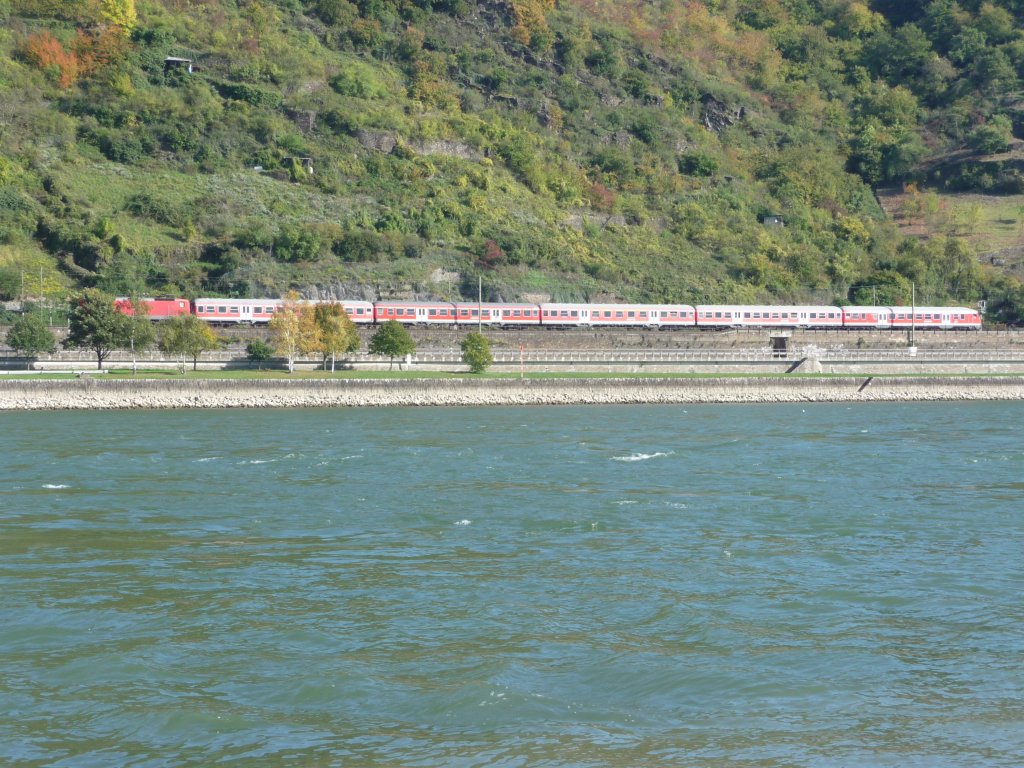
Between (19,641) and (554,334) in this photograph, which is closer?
(19,641)

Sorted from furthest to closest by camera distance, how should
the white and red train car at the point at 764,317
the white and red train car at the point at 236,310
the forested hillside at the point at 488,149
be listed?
the forested hillside at the point at 488,149
the white and red train car at the point at 764,317
the white and red train car at the point at 236,310

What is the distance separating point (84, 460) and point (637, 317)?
46755mm

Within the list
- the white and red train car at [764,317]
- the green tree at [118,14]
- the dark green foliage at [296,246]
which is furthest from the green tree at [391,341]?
the green tree at [118,14]

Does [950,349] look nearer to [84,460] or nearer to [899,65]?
[84,460]

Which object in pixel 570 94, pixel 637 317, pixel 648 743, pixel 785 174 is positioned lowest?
pixel 648 743

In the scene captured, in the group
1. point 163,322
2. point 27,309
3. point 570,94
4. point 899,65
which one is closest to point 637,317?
point 163,322

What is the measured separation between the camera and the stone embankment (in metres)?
48.6

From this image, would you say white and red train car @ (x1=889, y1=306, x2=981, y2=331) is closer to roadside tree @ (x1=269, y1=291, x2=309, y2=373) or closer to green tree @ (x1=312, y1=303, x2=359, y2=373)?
green tree @ (x1=312, y1=303, x2=359, y2=373)

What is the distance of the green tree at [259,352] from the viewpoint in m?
59.8

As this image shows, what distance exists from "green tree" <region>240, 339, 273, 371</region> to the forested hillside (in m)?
14.4

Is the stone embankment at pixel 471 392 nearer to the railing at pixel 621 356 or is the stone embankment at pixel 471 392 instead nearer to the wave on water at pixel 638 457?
the railing at pixel 621 356

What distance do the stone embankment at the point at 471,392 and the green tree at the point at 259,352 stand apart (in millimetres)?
9084

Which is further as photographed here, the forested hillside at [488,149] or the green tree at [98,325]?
the forested hillside at [488,149]

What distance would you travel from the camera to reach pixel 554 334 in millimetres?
71562
